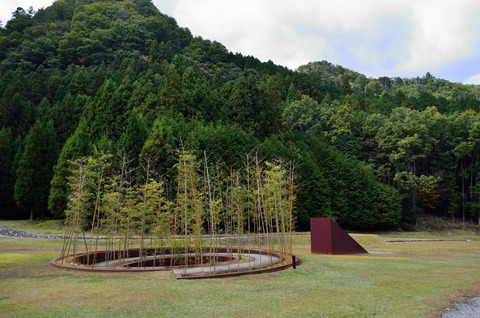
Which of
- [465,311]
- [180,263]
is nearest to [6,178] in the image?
[180,263]

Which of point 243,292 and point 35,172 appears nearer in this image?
point 243,292

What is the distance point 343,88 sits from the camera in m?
78.1

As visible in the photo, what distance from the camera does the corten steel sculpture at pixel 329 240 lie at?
707 inches

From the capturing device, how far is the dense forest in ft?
109

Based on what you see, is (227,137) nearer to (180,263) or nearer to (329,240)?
(329,240)

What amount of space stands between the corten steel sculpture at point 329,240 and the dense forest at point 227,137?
7514 mm

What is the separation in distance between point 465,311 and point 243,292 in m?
4.97

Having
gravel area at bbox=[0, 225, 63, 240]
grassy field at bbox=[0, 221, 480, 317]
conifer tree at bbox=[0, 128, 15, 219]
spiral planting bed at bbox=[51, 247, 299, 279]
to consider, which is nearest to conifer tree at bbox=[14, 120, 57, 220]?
conifer tree at bbox=[0, 128, 15, 219]

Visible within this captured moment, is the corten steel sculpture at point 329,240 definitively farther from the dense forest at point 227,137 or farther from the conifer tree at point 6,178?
the conifer tree at point 6,178

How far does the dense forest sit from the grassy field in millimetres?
12066

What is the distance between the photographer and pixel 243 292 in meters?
8.94

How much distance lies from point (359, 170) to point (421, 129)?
39.9 ft

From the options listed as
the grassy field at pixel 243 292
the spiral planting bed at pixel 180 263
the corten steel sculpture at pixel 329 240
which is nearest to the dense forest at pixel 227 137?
the corten steel sculpture at pixel 329 240

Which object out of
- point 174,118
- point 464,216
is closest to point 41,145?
point 174,118
